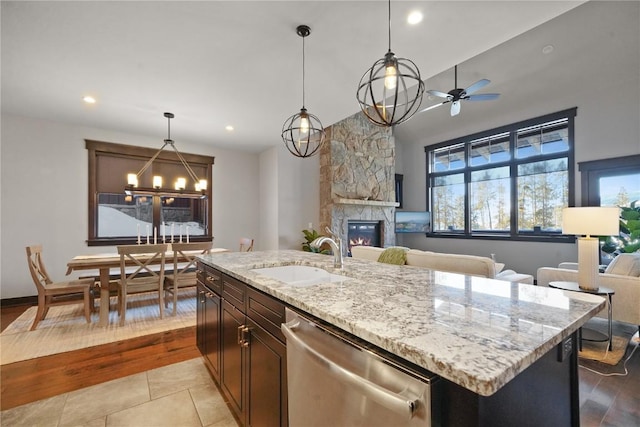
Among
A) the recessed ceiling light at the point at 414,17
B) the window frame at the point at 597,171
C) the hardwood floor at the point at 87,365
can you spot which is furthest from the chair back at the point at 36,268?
the window frame at the point at 597,171

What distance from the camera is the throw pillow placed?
319 centimetres

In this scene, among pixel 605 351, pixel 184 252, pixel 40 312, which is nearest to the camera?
pixel 605 351

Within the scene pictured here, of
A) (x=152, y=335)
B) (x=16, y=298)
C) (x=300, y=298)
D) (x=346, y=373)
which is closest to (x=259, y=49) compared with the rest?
(x=300, y=298)

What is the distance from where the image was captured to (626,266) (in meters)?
3.04

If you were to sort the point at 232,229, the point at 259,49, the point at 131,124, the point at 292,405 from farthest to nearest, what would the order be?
1. the point at 232,229
2. the point at 131,124
3. the point at 259,49
4. the point at 292,405

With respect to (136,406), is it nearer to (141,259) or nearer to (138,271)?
(138,271)

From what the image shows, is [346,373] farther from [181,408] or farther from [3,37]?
[3,37]

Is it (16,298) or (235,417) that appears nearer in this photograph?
→ (235,417)

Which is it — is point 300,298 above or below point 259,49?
below

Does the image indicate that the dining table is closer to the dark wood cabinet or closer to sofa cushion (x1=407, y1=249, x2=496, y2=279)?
the dark wood cabinet

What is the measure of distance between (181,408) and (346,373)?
5.61ft

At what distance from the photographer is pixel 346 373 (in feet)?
2.61

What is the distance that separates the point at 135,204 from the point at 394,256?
453 centimetres

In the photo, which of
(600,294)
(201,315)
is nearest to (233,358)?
(201,315)
